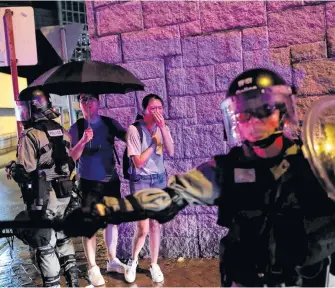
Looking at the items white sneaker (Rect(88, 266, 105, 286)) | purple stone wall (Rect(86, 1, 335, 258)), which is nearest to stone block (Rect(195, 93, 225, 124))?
purple stone wall (Rect(86, 1, 335, 258))

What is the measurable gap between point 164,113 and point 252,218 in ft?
9.25

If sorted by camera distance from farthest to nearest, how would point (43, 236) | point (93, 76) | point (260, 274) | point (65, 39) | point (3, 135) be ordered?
1. point (3, 135)
2. point (65, 39)
3. point (93, 76)
4. point (43, 236)
5. point (260, 274)

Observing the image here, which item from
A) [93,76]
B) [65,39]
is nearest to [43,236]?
[93,76]

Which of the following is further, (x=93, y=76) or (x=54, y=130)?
(x=93, y=76)

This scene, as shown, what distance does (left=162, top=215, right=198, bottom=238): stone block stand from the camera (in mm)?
4762

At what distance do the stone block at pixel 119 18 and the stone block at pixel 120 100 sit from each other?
716 millimetres

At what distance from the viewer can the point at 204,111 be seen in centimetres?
464

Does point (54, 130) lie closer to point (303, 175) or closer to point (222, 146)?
point (222, 146)

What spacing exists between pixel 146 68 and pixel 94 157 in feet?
3.91

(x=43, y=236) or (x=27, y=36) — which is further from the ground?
(x=27, y=36)

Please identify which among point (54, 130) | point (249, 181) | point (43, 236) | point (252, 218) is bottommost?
point (43, 236)

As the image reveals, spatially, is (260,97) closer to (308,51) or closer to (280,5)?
(308,51)

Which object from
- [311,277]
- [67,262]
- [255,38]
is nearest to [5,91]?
[67,262]

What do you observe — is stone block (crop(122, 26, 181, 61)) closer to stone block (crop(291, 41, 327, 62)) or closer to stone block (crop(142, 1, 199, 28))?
stone block (crop(142, 1, 199, 28))
